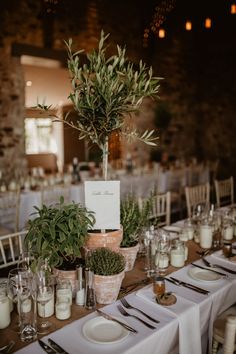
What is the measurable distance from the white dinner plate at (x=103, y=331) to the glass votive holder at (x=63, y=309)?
0.32ft

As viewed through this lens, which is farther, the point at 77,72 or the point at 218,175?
the point at 218,175

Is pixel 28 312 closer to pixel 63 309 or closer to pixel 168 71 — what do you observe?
pixel 63 309

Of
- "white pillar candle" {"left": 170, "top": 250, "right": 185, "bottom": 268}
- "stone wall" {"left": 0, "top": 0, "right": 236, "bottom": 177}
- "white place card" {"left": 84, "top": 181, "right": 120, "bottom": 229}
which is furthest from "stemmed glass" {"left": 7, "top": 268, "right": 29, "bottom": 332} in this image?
"stone wall" {"left": 0, "top": 0, "right": 236, "bottom": 177}

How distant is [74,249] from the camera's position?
1.44 meters

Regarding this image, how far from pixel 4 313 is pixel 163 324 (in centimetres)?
60

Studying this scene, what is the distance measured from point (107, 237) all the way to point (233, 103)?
6284 millimetres

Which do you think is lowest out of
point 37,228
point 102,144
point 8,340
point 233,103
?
point 8,340

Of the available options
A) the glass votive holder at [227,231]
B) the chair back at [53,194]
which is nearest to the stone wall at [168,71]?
the chair back at [53,194]

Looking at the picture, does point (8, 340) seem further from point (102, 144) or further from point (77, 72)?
point (77, 72)

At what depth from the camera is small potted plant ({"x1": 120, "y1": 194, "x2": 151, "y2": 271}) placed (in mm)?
1804

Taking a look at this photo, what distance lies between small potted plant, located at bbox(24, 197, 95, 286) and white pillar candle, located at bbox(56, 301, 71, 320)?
15 centimetres

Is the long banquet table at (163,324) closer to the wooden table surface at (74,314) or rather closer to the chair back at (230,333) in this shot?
the wooden table surface at (74,314)

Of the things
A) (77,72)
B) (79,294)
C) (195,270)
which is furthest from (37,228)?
(195,270)

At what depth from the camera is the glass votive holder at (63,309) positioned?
1.37m
